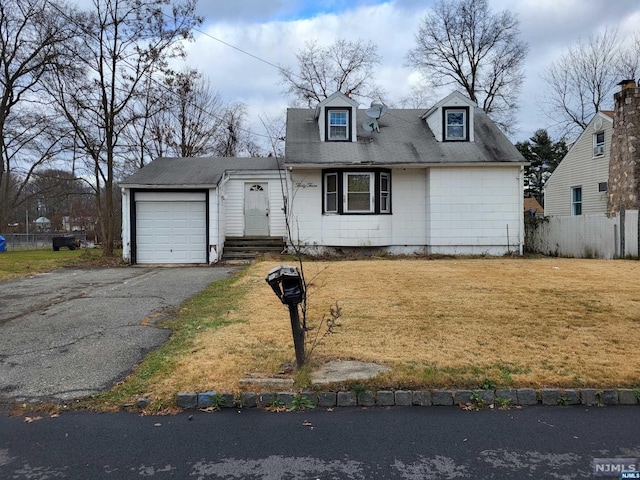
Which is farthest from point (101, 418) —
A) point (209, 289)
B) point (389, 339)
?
point (209, 289)

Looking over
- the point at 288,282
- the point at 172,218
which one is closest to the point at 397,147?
the point at 172,218

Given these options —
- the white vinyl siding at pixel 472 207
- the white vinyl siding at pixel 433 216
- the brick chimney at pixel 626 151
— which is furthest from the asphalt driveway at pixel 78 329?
the brick chimney at pixel 626 151

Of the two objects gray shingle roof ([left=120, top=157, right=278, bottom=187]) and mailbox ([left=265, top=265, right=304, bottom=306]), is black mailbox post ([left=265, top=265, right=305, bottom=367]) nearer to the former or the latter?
mailbox ([left=265, top=265, right=304, bottom=306])

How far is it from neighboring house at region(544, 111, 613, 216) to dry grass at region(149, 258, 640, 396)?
609 inches

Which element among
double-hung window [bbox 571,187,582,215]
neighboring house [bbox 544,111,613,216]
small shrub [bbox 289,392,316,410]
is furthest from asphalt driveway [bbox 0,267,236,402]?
double-hung window [bbox 571,187,582,215]

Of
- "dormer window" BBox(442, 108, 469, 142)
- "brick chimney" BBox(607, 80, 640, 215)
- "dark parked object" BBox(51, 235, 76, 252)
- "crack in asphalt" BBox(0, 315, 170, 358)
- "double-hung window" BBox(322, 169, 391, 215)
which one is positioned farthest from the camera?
"dark parked object" BBox(51, 235, 76, 252)

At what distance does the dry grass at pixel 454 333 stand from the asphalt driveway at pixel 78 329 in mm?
823

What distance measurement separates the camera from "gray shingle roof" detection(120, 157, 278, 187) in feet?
50.2

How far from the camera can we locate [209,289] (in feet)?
32.6

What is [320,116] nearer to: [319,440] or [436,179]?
[436,179]

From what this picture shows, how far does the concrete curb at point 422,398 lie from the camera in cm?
393

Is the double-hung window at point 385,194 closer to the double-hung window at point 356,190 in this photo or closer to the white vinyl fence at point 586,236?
the double-hung window at point 356,190

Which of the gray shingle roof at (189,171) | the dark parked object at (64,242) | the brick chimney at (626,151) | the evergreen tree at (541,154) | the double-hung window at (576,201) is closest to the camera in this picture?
the gray shingle roof at (189,171)

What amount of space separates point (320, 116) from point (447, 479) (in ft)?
50.6
